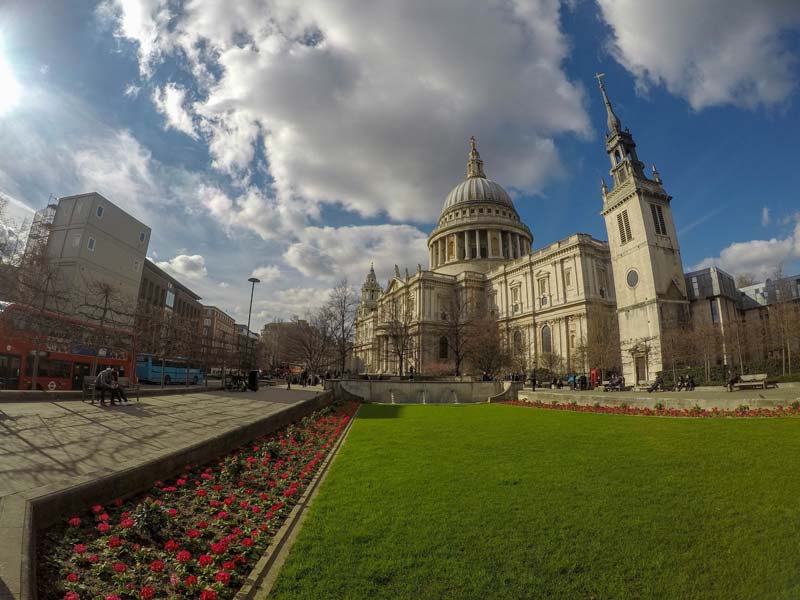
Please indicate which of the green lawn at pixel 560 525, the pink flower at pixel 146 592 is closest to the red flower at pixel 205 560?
the pink flower at pixel 146 592

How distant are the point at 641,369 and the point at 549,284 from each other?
2071cm

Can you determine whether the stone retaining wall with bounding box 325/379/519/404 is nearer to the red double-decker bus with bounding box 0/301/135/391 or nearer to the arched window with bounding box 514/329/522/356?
the red double-decker bus with bounding box 0/301/135/391

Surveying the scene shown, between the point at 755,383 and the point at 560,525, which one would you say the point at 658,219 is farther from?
the point at 560,525

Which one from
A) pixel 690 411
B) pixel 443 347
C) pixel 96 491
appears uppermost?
pixel 443 347

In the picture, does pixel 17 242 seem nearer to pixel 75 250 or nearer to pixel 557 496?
pixel 75 250

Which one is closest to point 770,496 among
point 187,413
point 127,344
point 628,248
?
point 187,413

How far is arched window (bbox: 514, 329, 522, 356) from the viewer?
178 ft

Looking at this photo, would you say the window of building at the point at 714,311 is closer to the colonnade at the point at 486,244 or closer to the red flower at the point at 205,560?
the colonnade at the point at 486,244

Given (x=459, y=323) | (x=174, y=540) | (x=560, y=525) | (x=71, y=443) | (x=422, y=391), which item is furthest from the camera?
(x=459, y=323)

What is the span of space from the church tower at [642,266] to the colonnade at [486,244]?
102ft

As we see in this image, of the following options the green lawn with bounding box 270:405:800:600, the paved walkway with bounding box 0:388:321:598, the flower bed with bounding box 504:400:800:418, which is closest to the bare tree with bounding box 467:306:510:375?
the flower bed with bounding box 504:400:800:418

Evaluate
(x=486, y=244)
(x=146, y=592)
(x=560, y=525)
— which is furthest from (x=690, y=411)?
(x=486, y=244)

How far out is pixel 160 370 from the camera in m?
39.7

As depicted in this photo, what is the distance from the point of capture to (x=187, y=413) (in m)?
13.3
